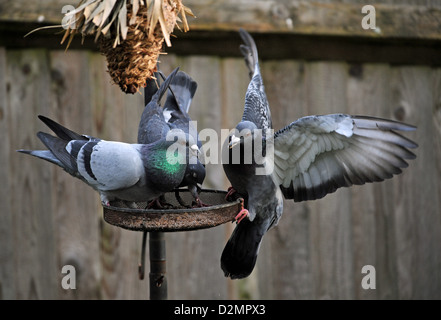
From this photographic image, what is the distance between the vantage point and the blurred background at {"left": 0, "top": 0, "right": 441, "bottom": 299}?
9.00 ft

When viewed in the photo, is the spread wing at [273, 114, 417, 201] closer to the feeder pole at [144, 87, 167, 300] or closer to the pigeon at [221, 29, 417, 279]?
the pigeon at [221, 29, 417, 279]

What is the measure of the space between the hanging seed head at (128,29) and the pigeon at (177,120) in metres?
0.17

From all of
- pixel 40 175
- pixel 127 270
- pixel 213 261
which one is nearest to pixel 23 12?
pixel 40 175

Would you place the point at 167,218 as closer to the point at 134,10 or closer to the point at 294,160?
the point at 134,10

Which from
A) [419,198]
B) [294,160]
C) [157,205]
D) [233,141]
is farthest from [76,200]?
[419,198]

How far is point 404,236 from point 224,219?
165 centimetres

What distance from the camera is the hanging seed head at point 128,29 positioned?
1926mm

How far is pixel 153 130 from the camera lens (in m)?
2.34

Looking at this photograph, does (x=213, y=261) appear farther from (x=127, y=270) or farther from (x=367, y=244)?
(x=367, y=244)

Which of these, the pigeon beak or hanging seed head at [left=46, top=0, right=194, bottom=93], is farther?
the pigeon beak

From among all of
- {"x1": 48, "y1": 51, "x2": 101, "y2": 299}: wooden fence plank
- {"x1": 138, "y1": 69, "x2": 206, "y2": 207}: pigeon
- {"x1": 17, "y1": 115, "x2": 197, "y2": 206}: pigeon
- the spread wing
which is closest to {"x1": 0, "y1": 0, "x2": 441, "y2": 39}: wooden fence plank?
{"x1": 138, "y1": 69, "x2": 206, "y2": 207}: pigeon

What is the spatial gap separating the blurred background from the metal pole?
0.80 metres

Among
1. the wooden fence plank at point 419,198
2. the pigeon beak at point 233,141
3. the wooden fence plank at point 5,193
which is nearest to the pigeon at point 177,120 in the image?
the pigeon beak at point 233,141

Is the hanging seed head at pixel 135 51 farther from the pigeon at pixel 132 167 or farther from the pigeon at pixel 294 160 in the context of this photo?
the pigeon at pixel 294 160
